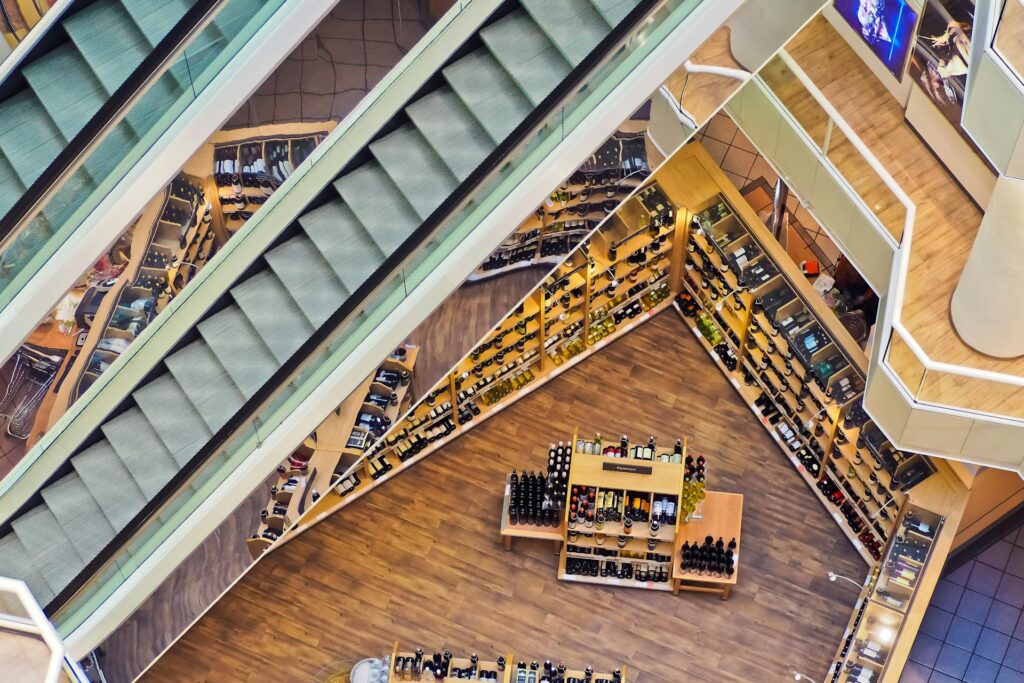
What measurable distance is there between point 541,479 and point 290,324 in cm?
409

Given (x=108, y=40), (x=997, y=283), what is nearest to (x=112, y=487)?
(x=108, y=40)

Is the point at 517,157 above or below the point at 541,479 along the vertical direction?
above

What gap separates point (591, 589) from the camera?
625 inches

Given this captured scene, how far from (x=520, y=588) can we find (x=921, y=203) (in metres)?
5.40

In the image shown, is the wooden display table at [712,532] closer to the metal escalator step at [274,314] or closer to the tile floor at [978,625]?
the tile floor at [978,625]

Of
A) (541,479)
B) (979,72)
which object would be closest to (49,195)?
(541,479)

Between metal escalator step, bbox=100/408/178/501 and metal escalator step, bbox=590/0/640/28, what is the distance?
4953mm

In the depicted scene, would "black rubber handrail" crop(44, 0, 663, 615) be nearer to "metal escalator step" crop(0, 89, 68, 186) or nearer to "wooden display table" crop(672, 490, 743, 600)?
"metal escalator step" crop(0, 89, 68, 186)

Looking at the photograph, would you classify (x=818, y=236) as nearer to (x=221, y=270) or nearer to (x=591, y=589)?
A: (x=591, y=589)

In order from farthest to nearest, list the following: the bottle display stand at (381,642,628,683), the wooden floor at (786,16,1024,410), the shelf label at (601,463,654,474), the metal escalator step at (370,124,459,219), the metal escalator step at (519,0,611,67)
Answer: the shelf label at (601,463,654,474) < the bottle display stand at (381,642,628,683) < the wooden floor at (786,16,1024,410) < the metal escalator step at (370,124,459,219) < the metal escalator step at (519,0,611,67)

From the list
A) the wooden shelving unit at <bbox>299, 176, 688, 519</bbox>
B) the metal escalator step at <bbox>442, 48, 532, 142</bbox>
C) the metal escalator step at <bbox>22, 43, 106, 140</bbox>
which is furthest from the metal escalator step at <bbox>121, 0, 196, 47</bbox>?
the wooden shelving unit at <bbox>299, 176, 688, 519</bbox>

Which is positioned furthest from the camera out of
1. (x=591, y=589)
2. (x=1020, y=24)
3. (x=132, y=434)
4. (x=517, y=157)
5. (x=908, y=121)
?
(x=591, y=589)

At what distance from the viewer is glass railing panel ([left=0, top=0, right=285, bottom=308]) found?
12.0 metres

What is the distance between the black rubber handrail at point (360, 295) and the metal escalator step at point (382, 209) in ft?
0.41
